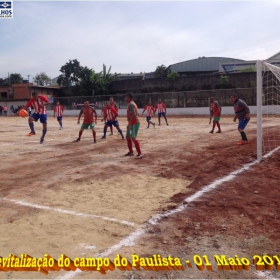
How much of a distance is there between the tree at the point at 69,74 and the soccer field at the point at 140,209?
51307 mm

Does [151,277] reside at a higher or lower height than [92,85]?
lower

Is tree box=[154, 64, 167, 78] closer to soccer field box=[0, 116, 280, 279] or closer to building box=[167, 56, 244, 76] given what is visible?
building box=[167, 56, 244, 76]

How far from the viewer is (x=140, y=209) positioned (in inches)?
206

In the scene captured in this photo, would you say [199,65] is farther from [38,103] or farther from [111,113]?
[38,103]

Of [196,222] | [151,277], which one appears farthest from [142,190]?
[151,277]

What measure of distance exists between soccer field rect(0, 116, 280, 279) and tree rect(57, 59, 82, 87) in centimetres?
5131

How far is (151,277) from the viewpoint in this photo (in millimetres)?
3367

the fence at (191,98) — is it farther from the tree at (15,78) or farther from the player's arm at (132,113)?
the tree at (15,78)

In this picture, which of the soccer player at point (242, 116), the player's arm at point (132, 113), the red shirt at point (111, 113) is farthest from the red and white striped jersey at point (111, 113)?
the soccer player at point (242, 116)

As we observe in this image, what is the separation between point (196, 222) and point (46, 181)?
358cm

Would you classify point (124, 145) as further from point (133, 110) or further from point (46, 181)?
point (46, 181)

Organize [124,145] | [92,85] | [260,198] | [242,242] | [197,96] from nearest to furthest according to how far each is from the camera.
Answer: [242,242], [260,198], [124,145], [197,96], [92,85]

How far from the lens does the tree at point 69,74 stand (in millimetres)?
58500

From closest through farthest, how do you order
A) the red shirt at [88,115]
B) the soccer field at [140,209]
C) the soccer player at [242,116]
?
1. the soccer field at [140,209]
2. the soccer player at [242,116]
3. the red shirt at [88,115]
